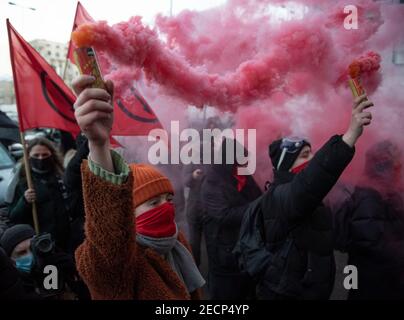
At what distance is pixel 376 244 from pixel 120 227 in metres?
1.60

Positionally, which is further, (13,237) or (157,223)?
(13,237)

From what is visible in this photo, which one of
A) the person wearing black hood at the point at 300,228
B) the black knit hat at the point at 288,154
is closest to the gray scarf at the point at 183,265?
the person wearing black hood at the point at 300,228

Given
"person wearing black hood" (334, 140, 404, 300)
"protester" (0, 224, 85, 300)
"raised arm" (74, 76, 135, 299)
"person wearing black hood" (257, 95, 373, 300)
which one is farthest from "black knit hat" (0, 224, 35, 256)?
"person wearing black hood" (334, 140, 404, 300)

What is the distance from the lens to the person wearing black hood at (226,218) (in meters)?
2.40

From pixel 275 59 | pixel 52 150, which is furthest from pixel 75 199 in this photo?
pixel 275 59

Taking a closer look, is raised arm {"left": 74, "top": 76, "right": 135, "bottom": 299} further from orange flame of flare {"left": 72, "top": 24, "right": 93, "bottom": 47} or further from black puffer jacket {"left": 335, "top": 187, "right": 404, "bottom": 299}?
black puffer jacket {"left": 335, "top": 187, "right": 404, "bottom": 299}

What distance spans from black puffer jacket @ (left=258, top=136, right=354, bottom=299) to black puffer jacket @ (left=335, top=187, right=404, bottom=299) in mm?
357

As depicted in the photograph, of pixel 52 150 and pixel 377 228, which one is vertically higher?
pixel 52 150

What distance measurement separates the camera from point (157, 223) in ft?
4.73

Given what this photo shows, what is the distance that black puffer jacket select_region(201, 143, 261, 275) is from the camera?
2.42 metres

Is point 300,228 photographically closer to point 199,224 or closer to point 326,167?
point 326,167

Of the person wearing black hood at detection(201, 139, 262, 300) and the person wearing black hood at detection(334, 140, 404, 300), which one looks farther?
the person wearing black hood at detection(201, 139, 262, 300)

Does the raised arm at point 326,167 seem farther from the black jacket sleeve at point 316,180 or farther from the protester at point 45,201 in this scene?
the protester at point 45,201

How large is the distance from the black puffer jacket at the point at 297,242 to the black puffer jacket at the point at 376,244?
357 mm
